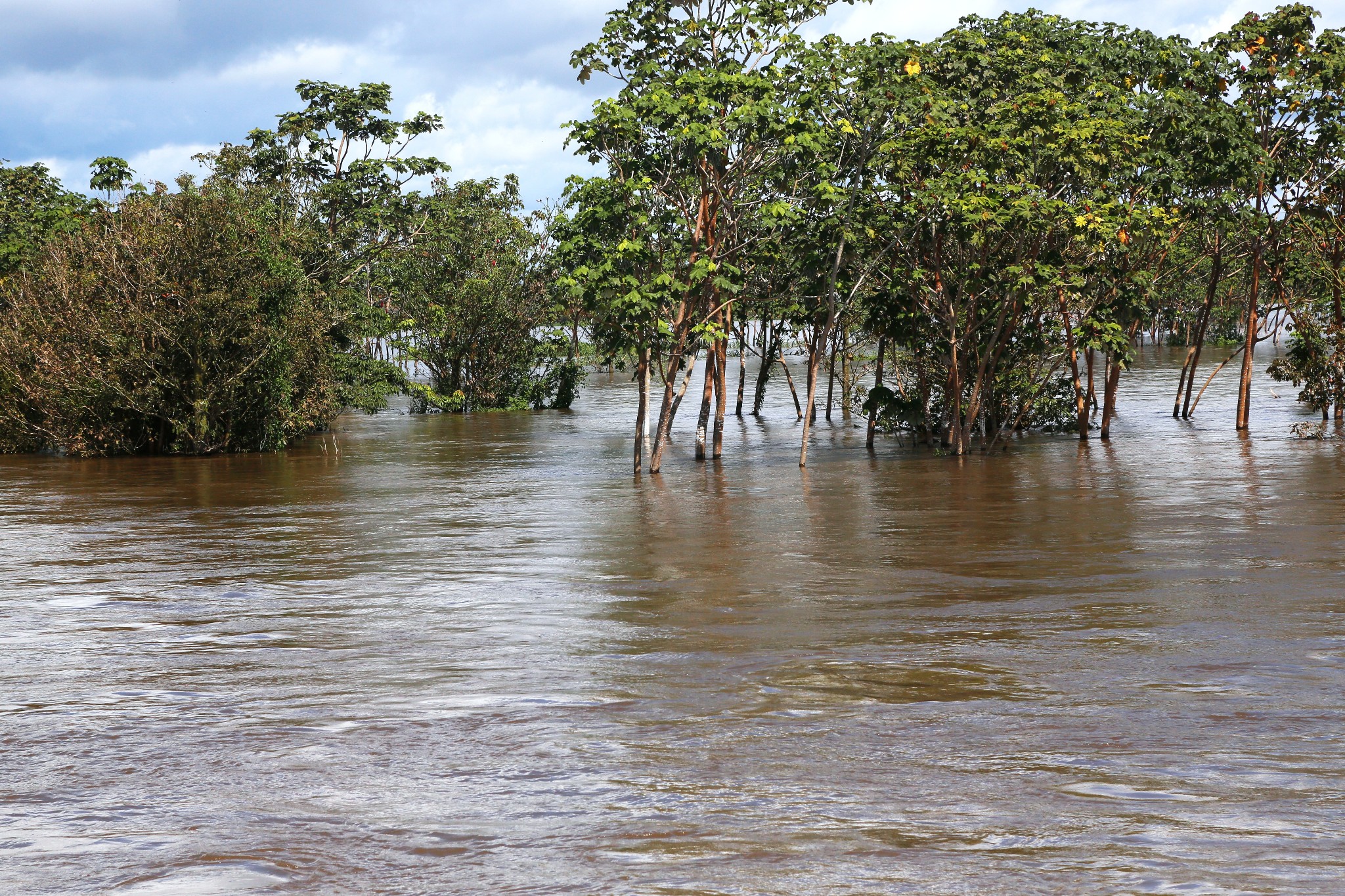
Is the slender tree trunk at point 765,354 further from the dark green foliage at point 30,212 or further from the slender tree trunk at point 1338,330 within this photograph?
the dark green foliage at point 30,212

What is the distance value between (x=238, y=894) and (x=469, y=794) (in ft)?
4.68

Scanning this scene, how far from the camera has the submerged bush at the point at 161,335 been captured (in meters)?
31.3

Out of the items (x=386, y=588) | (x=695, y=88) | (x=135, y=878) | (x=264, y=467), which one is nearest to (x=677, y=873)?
(x=135, y=878)

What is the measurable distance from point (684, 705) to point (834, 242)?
1929cm

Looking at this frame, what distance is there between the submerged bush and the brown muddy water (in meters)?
13.4

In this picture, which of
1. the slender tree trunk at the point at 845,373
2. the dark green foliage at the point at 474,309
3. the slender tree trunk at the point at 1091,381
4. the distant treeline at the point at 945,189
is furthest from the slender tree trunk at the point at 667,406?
the dark green foliage at the point at 474,309

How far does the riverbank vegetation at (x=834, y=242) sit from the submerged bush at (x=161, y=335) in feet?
0.25

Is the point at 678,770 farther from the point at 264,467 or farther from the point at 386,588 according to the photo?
the point at 264,467

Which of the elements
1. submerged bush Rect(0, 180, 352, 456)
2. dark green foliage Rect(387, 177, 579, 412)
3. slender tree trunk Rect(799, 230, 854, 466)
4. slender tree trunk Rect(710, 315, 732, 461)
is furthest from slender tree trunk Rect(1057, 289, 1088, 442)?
dark green foliage Rect(387, 177, 579, 412)

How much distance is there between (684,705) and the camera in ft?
27.2

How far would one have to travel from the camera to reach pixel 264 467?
3030 centimetres

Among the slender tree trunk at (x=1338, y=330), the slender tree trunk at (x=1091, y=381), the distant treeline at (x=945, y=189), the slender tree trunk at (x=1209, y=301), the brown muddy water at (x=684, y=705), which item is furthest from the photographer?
the slender tree trunk at (x=1209, y=301)

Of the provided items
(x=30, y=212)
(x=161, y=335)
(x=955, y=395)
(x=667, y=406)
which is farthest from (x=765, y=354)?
(x=30, y=212)

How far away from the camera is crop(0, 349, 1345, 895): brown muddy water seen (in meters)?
5.72
